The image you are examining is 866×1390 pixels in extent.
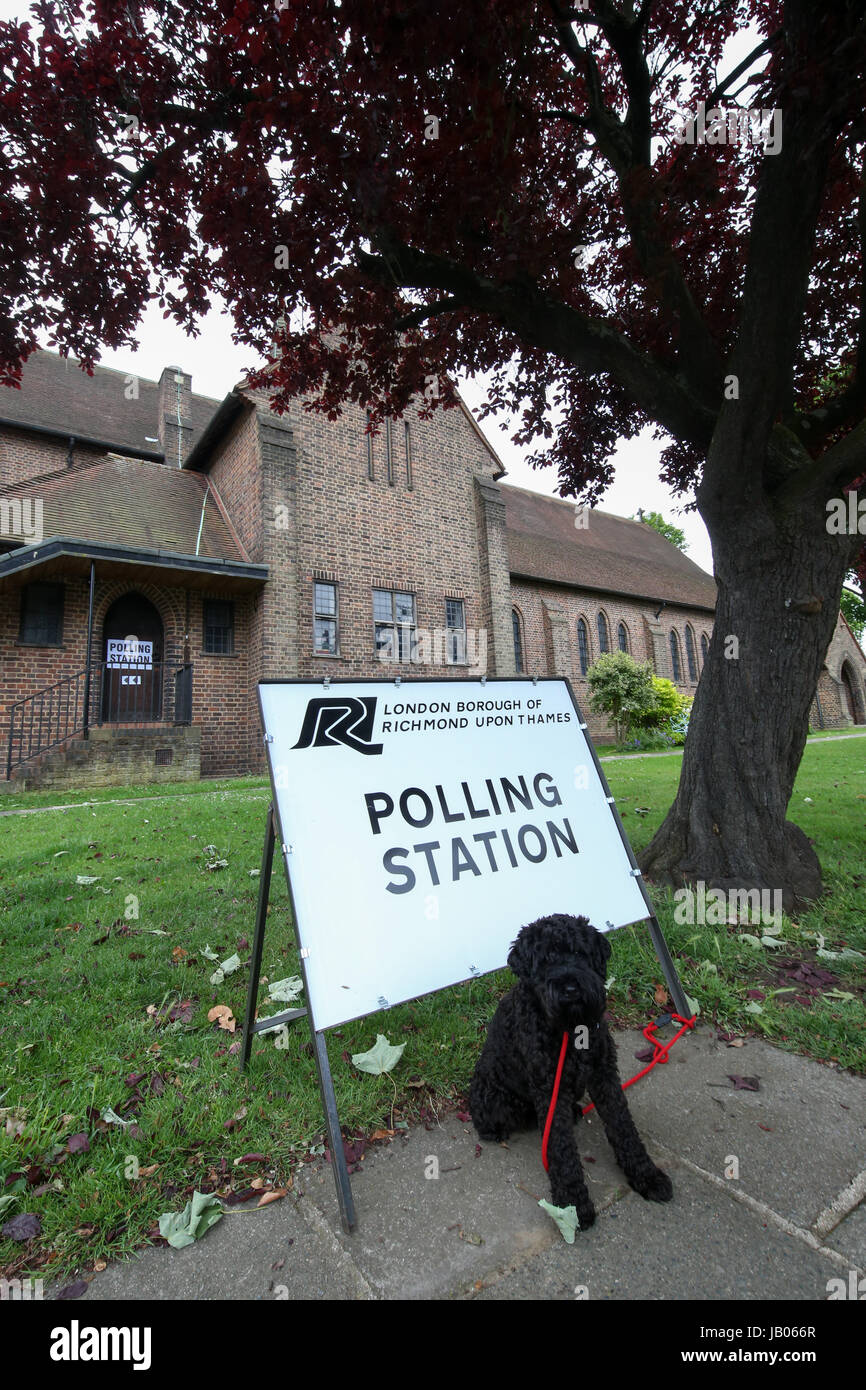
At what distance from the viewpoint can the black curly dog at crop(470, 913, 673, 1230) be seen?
1704 mm

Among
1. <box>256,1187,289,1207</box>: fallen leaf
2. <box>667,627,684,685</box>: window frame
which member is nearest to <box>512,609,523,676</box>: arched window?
<box>667,627,684,685</box>: window frame

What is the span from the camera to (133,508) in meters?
14.1

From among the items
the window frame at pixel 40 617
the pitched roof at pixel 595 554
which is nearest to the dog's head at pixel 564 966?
the window frame at pixel 40 617

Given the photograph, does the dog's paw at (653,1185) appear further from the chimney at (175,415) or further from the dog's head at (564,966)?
the chimney at (175,415)

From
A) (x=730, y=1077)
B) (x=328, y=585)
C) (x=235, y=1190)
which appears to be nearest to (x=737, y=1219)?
(x=730, y=1077)

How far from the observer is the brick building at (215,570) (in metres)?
12.1

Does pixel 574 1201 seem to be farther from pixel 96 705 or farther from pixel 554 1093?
pixel 96 705

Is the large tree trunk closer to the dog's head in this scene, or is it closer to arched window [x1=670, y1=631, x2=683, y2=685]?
the dog's head

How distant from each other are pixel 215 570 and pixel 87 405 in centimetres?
1152

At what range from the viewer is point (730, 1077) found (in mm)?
2264

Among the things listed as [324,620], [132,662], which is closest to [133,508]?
[132,662]

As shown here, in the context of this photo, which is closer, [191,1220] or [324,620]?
[191,1220]

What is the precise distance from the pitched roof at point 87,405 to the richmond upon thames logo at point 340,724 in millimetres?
18843

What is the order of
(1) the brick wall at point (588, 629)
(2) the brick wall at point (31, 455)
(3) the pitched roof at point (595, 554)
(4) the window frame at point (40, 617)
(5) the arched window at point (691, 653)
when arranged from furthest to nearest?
(5) the arched window at point (691, 653), (3) the pitched roof at point (595, 554), (1) the brick wall at point (588, 629), (2) the brick wall at point (31, 455), (4) the window frame at point (40, 617)
